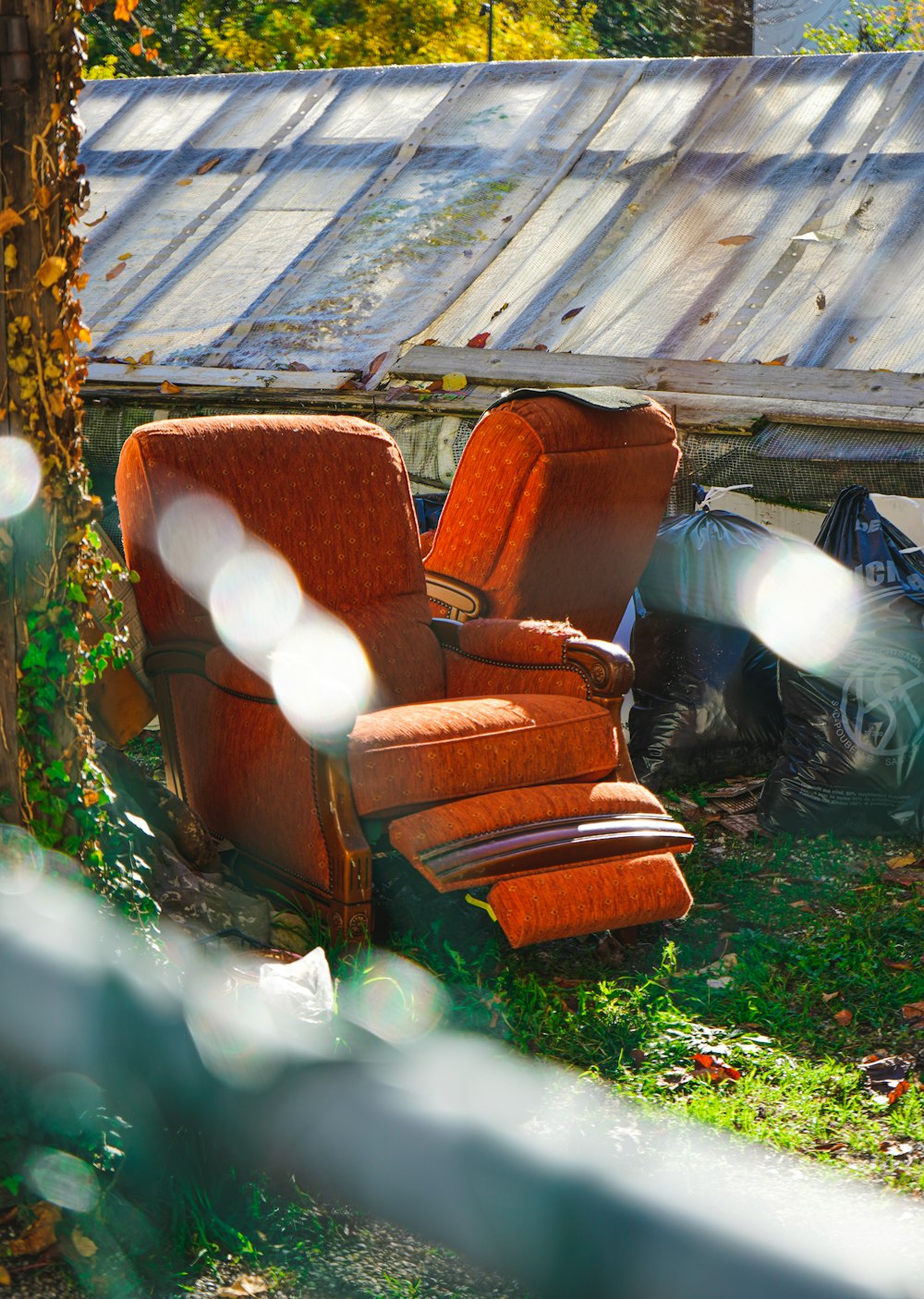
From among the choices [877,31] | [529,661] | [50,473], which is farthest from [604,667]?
[877,31]

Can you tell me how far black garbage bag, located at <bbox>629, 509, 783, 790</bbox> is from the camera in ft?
14.6

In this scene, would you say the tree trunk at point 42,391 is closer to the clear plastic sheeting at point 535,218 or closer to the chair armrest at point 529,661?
the chair armrest at point 529,661

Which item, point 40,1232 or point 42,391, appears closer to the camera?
point 40,1232

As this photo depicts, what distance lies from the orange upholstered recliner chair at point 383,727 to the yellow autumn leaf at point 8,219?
1.29 metres

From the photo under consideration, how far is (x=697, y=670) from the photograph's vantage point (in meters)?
4.47

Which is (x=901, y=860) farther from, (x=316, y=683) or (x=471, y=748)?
(x=316, y=683)

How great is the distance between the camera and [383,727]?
3229mm

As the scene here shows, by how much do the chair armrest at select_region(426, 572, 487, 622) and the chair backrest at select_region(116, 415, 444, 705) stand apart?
0.15 m

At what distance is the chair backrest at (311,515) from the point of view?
141 inches

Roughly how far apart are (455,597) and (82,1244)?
2414mm

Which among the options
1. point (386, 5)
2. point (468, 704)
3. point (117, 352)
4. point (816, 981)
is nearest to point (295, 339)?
point (117, 352)

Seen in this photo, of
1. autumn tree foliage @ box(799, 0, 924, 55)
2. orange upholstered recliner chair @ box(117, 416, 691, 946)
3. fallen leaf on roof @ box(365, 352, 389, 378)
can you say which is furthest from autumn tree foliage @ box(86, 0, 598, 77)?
orange upholstered recliner chair @ box(117, 416, 691, 946)

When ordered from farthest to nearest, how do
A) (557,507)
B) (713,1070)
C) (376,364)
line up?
(376,364) → (557,507) → (713,1070)

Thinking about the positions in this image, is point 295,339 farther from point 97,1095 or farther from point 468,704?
point 97,1095
